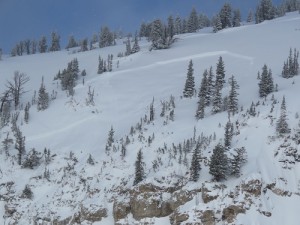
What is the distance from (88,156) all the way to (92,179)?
10.9 ft

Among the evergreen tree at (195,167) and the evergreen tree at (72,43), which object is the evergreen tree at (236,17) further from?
→ the evergreen tree at (195,167)

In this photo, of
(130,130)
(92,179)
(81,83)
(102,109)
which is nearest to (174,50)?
(81,83)

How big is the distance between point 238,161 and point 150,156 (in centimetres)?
790

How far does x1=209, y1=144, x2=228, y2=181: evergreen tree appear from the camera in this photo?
100ft

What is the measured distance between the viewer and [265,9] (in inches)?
3853

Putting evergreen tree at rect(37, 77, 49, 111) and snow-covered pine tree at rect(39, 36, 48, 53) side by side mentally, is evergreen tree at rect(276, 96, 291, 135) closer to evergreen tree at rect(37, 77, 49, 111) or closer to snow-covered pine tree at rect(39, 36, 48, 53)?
evergreen tree at rect(37, 77, 49, 111)

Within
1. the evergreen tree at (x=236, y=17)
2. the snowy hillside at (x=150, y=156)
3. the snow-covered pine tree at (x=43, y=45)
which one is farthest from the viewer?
the snow-covered pine tree at (x=43, y=45)

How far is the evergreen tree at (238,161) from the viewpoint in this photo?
30703 millimetres

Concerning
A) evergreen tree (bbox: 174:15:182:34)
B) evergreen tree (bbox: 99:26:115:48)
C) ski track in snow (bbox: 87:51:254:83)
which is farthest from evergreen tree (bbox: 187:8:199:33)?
ski track in snow (bbox: 87:51:254:83)

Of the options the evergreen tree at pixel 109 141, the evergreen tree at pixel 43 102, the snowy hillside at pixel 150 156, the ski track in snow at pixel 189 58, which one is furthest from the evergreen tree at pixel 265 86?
the evergreen tree at pixel 43 102

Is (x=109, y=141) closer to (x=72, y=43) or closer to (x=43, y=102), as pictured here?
(x=43, y=102)

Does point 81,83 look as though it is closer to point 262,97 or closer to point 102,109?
point 102,109

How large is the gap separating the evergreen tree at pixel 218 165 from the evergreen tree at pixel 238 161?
1.47ft

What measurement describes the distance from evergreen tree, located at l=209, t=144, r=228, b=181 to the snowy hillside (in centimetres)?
45
